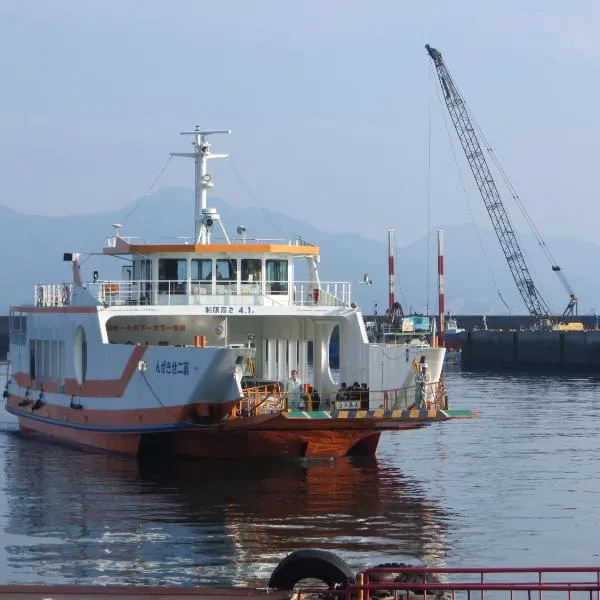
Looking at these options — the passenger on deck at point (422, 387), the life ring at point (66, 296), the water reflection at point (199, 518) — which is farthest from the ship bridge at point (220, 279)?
the water reflection at point (199, 518)

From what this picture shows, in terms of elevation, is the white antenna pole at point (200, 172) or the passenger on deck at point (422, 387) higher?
the white antenna pole at point (200, 172)

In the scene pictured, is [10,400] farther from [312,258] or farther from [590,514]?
[590,514]

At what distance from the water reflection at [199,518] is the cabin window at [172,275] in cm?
444

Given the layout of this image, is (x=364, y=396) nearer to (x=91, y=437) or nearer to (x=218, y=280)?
(x=218, y=280)

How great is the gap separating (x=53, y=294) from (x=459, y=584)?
24.3 metres

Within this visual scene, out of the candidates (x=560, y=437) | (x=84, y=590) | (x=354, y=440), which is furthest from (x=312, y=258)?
(x=84, y=590)

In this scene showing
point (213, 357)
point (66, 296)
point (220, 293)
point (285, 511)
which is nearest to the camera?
point (285, 511)

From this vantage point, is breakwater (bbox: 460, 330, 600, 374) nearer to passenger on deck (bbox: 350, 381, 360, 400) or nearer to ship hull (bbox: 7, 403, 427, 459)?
ship hull (bbox: 7, 403, 427, 459)

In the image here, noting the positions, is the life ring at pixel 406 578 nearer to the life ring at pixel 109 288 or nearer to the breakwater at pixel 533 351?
the life ring at pixel 109 288

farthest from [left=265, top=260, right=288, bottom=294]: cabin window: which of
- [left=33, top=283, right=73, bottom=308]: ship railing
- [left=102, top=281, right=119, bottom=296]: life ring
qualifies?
[left=33, top=283, right=73, bottom=308]: ship railing

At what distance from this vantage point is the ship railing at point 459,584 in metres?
16.3

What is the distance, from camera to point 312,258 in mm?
36781

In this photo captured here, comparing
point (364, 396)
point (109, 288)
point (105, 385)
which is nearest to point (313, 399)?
point (364, 396)

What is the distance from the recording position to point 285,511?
90.1 feet
